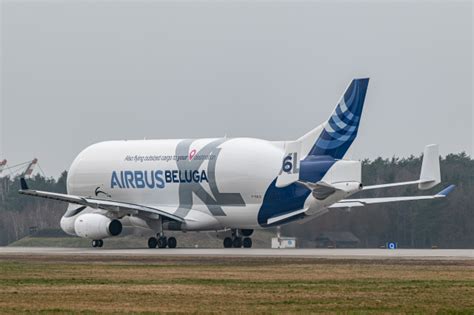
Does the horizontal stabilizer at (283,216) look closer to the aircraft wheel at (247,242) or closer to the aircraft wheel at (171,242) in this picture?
the aircraft wheel at (247,242)

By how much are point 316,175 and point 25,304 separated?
117 ft

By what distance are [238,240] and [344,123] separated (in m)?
12.4

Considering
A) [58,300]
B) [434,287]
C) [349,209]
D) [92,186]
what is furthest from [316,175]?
[58,300]

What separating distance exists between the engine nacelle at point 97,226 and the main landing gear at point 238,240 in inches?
259

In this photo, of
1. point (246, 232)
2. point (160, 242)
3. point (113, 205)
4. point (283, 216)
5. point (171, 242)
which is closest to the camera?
point (283, 216)

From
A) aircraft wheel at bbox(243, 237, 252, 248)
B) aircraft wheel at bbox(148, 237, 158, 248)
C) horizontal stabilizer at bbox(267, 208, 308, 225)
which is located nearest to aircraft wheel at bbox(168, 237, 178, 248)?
aircraft wheel at bbox(148, 237, 158, 248)

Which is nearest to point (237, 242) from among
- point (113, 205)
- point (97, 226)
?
point (113, 205)

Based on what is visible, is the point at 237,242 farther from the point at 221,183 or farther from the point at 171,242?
the point at 221,183

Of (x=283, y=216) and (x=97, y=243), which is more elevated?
(x=283, y=216)

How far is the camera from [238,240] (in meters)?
72.2

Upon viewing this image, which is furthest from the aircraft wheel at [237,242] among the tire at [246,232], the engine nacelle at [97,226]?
the engine nacelle at [97,226]

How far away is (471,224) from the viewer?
7469 cm

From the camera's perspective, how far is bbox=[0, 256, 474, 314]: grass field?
94.0 feet

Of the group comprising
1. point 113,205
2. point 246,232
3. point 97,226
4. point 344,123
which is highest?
point 344,123
